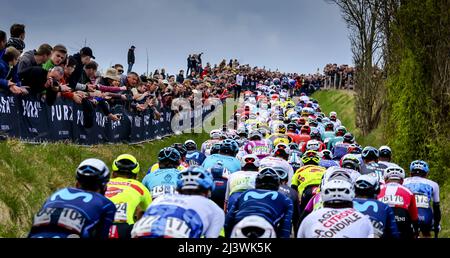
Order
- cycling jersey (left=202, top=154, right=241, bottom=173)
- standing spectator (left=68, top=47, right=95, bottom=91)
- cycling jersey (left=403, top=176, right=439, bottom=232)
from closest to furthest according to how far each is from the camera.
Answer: cycling jersey (left=403, top=176, right=439, bottom=232) → cycling jersey (left=202, top=154, right=241, bottom=173) → standing spectator (left=68, top=47, right=95, bottom=91)

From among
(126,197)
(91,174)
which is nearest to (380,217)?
(126,197)

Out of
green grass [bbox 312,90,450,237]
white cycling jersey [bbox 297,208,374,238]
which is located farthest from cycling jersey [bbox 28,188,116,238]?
green grass [bbox 312,90,450,237]

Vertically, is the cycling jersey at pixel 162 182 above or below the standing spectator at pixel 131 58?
below

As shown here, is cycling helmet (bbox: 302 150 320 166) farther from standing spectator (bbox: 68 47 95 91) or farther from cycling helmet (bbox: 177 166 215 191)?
cycling helmet (bbox: 177 166 215 191)

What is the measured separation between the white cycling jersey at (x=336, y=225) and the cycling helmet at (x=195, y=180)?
121 centimetres

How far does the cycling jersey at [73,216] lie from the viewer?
23.5 feet

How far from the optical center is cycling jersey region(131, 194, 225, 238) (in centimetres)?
694

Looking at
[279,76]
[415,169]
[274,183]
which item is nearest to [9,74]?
[274,183]

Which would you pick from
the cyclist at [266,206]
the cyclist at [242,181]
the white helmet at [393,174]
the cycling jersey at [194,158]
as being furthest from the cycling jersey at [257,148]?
the cyclist at [266,206]

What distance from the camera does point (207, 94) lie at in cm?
4491

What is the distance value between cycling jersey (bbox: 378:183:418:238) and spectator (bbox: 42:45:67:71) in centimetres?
866

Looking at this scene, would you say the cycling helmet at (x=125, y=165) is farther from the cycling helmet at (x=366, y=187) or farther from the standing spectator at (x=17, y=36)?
the standing spectator at (x=17, y=36)

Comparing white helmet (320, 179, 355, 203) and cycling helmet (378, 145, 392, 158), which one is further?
cycling helmet (378, 145, 392, 158)

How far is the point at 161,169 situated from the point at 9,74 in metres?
4.86
